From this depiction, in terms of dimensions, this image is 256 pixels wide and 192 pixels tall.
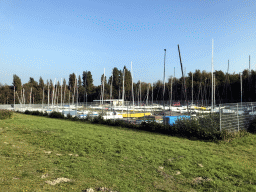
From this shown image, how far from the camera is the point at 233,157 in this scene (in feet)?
26.4

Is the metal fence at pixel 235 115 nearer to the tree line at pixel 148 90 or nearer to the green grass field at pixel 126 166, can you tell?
the green grass field at pixel 126 166

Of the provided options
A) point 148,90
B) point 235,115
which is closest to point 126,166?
point 235,115

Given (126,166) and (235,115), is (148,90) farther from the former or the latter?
(126,166)

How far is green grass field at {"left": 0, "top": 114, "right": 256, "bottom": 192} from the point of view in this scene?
4.95 m

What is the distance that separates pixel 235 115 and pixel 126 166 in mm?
A: 9434

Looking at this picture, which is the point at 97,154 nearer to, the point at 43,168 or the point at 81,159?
the point at 81,159

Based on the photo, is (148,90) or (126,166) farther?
(148,90)

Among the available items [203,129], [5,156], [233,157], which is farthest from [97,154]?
[203,129]

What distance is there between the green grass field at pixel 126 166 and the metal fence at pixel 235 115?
215cm

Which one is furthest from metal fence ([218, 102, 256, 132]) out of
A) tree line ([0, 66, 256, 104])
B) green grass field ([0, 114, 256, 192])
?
tree line ([0, 66, 256, 104])

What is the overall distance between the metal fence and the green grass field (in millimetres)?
2149

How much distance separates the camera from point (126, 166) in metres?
6.60

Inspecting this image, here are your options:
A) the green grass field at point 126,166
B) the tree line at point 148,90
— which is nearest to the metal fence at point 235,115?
the green grass field at point 126,166

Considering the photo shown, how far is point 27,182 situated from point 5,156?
3000 mm
